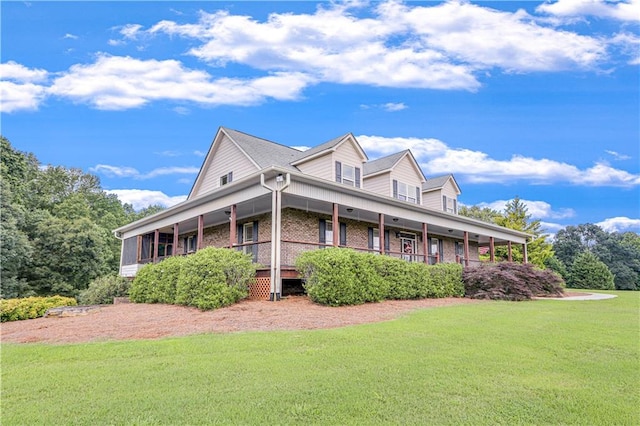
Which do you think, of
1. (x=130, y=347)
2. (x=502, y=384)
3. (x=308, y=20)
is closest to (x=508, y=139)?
(x=308, y=20)

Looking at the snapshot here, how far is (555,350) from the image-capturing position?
239 inches

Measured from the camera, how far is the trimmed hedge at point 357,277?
11.6 metres

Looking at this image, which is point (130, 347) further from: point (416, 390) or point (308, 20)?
point (308, 20)

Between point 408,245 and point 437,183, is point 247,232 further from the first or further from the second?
point 437,183

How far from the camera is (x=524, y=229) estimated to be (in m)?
34.7

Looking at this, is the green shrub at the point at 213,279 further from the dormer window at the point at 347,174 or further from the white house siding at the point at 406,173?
the white house siding at the point at 406,173

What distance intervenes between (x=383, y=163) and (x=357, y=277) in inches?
445

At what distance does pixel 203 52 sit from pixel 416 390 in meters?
14.7

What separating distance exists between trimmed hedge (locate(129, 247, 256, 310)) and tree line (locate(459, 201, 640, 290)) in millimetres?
24624

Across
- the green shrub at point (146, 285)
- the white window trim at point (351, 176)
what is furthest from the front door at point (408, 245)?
the green shrub at point (146, 285)

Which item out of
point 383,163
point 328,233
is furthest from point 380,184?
point 328,233

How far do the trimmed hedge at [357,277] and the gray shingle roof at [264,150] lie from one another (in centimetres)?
645

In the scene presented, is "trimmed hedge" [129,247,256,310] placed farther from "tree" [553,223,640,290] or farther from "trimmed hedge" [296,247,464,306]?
"tree" [553,223,640,290]

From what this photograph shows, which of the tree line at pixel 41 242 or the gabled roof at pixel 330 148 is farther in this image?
the tree line at pixel 41 242
